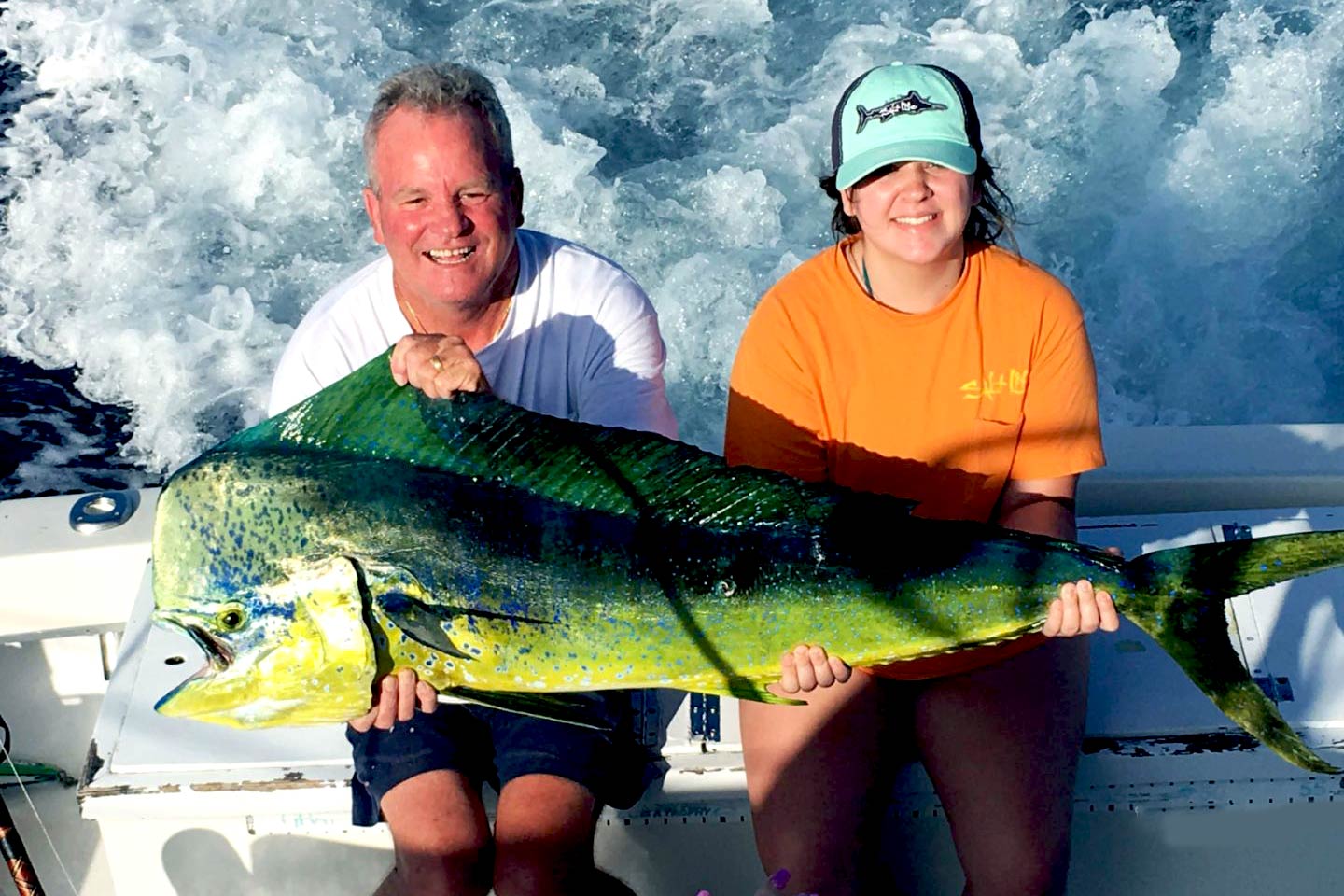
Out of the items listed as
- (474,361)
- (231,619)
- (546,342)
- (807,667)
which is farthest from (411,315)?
(807,667)

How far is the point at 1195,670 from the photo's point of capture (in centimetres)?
188

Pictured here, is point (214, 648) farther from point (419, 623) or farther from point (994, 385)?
point (994, 385)

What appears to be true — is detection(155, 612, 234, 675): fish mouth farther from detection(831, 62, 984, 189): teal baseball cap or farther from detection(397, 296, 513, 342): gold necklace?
detection(831, 62, 984, 189): teal baseball cap

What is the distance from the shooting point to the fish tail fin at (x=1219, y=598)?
70.7 inches

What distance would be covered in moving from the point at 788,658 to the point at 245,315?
399cm

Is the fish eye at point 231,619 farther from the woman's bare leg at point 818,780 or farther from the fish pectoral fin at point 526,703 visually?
the woman's bare leg at point 818,780

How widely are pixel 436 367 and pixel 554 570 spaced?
336mm

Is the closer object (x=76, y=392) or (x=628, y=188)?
(x=76, y=392)

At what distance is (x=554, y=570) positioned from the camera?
184 cm

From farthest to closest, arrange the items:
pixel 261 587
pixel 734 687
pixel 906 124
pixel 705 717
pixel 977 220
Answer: pixel 705 717 → pixel 977 220 → pixel 906 124 → pixel 734 687 → pixel 261 587

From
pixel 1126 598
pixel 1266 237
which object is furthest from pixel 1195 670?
pixel 1266 237

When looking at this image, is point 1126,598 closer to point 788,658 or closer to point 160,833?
point 788,658

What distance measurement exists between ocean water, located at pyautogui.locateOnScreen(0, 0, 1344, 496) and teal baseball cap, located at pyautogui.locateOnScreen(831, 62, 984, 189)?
2.76 m

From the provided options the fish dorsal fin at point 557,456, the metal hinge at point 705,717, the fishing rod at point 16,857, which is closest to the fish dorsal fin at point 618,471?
the fish dorsal fin at point 557,456
